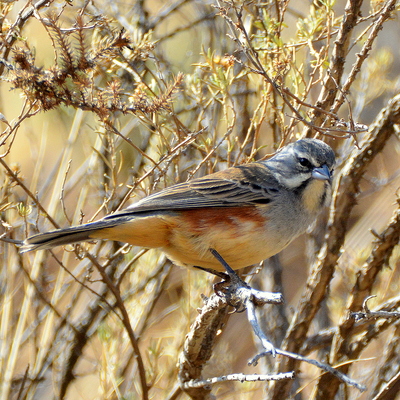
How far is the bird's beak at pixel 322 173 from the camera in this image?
3853mm

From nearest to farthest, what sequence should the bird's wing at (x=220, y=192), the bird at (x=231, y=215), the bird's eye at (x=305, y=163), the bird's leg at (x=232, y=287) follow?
the bird's leg at (x=232, y=287) < the bird at (x=231, y=215) < the bird's wing at (x=220, y=192) < the bird's eye at (x=305, y=163)

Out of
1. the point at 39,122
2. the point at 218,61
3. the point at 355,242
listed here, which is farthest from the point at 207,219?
the point at 39,122

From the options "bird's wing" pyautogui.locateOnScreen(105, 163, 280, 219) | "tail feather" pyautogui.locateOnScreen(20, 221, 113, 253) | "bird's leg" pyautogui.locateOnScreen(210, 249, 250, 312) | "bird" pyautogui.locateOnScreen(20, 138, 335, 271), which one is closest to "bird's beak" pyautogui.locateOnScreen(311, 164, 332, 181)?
"bird" pyautogui.locateOnScreen(20, 138, 335, 271)

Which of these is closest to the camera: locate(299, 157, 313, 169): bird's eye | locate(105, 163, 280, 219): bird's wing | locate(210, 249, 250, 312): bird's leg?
locate(210, 249, 250, 312): bird's leg

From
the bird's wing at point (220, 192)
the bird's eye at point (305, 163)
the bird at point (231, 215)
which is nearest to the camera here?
the bird at point (231, 215)

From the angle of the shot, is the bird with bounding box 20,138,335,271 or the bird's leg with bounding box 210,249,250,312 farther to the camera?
the bird with bounding box 20,138,335,271

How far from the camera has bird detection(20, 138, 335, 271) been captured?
3.63m

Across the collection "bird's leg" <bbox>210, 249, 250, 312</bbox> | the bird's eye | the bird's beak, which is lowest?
"bird's leg" <bbox>210, 249, 250, 312</bbox>

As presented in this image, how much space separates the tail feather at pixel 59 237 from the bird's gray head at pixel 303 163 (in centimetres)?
144

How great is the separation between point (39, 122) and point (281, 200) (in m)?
5.51

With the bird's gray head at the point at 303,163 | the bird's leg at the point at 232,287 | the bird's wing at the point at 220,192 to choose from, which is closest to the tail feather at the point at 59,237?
the bird's wing at the point at 220,192

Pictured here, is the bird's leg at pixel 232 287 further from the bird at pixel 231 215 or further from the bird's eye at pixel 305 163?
the bird's eye at pixel 305 163

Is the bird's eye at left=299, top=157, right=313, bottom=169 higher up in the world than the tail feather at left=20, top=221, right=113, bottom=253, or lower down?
higher up

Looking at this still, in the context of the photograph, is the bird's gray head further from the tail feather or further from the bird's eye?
the tail feather
